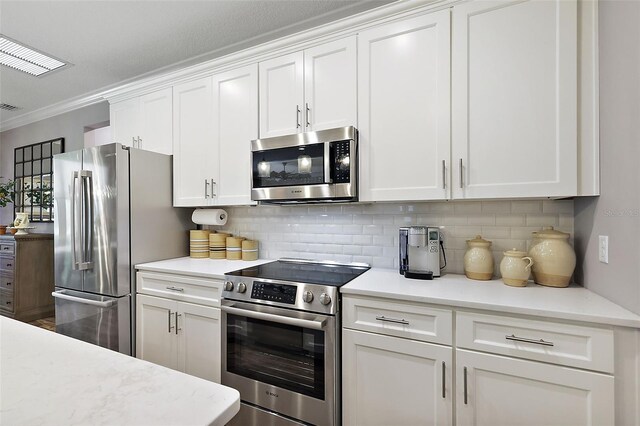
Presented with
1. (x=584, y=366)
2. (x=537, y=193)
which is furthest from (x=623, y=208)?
(x=584, y=366)

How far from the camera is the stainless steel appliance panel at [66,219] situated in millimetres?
2408

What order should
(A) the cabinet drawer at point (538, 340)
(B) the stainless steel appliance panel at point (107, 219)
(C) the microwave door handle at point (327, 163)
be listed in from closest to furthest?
(A) the cabinet drawer at point (538, 340) → (C) the microwave door handle at point (327, 163) → (B) the stainless steel appliance panel at point (107, 219)

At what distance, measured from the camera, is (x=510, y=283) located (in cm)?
159

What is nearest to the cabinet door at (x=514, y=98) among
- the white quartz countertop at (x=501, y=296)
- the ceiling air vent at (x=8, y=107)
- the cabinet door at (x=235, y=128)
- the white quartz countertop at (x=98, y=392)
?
the white quartz countertop at (x=501, y=296)

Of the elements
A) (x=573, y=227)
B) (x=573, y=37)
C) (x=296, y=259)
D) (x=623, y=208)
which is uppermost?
(x=573, y=37)

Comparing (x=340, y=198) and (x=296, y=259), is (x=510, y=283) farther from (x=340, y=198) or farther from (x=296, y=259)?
(x=296, y=259)

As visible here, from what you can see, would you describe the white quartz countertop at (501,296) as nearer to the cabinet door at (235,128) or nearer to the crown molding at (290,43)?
the cabinet door at (235,128)

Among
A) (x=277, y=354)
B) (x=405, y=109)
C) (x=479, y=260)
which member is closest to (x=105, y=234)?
(x=277, y=354)

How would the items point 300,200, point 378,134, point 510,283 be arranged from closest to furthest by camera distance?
1. point 510,283
2. point 378,134
3. point 300,200

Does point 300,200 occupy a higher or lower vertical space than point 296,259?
higher

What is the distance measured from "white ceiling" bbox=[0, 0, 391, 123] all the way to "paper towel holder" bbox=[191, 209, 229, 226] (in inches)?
57.0

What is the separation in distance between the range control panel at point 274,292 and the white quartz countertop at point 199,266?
0.30m

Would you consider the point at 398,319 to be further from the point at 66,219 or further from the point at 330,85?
the point at 66,219

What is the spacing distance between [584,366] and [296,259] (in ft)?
5.84
